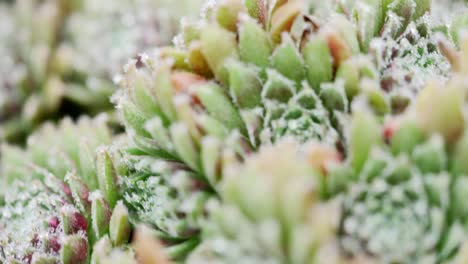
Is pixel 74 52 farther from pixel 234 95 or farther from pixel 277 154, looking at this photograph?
pixel 277 154

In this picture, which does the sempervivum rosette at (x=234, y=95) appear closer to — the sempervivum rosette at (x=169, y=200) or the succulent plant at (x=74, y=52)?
the sempervivum rosette at (x=169, y=200)

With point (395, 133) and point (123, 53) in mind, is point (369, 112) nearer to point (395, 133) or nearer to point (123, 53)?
point (395, 133)

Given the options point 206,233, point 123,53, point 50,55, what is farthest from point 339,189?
point 50,55

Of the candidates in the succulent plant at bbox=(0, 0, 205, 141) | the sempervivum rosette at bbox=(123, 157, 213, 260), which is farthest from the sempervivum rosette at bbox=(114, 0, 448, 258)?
the succulent plant at bbox=(0, 0, 205, 141)

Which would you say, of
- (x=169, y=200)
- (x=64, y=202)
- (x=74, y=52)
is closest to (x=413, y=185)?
(x=169, y=200)

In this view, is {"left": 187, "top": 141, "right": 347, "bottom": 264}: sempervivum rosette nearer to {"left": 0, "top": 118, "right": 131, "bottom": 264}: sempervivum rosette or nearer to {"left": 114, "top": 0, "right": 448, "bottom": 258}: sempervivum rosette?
{"left": 114, "top": 0, "right": 448, "bottom": 258}: sempervivum rosette

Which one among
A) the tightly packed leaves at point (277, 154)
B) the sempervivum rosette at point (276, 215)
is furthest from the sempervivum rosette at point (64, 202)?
the sempervivum rosette at point (276, 215)

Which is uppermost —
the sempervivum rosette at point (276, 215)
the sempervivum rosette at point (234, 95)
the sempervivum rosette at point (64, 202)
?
the sempervivum rosette at point (234, 95)
